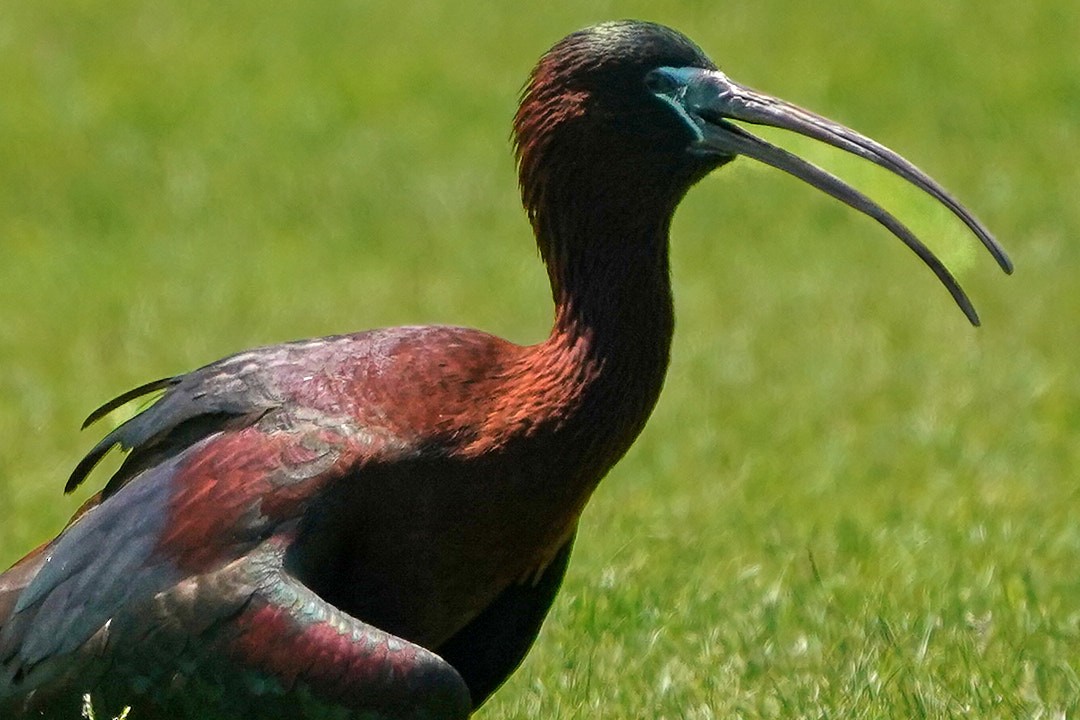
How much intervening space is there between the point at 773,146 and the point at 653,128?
0.87 ft

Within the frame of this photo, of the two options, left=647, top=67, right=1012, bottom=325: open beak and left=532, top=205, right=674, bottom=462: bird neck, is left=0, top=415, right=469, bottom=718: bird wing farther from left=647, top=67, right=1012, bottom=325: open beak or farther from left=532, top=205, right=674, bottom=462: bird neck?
left=647, top=67, right=1012, bottom=325: open beak

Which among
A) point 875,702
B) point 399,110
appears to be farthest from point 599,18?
point 875,702

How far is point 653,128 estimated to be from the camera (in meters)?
4.89

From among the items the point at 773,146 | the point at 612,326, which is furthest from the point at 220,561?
the point at 773,146

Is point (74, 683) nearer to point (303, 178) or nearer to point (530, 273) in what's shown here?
point (530, 273)

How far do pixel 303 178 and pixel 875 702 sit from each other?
9282 millimetres

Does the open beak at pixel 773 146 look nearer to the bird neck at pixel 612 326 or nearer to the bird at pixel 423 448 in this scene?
the bird at pixel 423 448

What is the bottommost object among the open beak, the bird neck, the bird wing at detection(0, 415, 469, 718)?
the bird wing at detection(0, 415, 469, 718)

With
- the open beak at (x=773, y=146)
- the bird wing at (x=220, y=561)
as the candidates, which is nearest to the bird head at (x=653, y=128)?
the open beak at (x=773, y=146)

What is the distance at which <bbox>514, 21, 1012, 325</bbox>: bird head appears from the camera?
Result: 4.83 metres

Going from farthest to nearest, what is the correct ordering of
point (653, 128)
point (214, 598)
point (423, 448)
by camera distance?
1. point (653, 128)
2. point (423, 448)
3. point (214, 598)

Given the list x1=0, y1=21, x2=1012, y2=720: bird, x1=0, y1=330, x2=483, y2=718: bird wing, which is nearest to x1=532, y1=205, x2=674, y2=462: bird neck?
x1=0, y1=21, x2=1012, y2=720: bird

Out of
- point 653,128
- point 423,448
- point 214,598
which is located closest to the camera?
point 214,598

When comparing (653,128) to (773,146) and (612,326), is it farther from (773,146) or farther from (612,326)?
(612,326)
